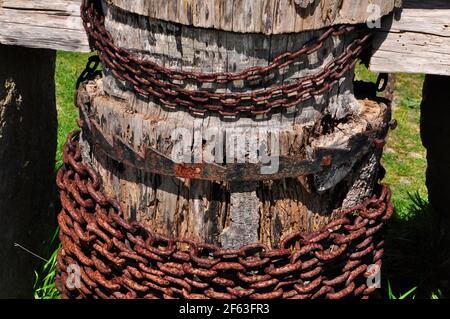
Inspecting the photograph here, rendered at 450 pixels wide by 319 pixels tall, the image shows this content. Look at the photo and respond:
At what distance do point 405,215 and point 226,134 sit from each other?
2749 mm

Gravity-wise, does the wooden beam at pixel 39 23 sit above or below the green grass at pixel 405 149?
above

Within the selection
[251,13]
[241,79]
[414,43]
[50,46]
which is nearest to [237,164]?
[241,79]

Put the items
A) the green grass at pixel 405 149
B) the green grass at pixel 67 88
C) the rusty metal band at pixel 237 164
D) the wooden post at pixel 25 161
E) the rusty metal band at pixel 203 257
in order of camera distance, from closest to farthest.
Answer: the rusty metal band at pixel 237 164 < the rusty metal band at pixel 203 257 < the wooden post at pixel 25 161 < the green grass at pixel 405 149 < the green grass at pixel 67 88

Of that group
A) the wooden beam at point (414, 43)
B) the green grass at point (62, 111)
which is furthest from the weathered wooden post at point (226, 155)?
the green grass at point (62, 111)

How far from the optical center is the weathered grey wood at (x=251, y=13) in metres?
2.92

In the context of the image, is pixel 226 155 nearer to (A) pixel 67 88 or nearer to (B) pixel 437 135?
(B) pixel 437 135

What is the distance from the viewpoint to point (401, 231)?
537cm

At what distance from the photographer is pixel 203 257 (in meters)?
3.40

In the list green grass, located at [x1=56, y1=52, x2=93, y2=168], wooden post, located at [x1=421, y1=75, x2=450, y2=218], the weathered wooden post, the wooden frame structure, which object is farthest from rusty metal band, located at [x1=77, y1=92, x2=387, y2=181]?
green grass, located at [x1=56, y1=52, x2=93, y2=168]

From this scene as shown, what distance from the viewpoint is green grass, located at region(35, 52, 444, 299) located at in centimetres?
483

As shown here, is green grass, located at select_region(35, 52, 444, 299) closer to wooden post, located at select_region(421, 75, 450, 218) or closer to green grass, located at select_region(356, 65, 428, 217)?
green grass, located at select_region(356, 65, 428, 217)

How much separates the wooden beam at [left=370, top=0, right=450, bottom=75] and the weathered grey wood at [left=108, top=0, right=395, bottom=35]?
0.36m

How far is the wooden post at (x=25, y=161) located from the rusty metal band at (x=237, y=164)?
2.57 ft

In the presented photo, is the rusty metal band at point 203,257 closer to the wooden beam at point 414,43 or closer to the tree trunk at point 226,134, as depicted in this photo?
the tree trunk at point 226,134
